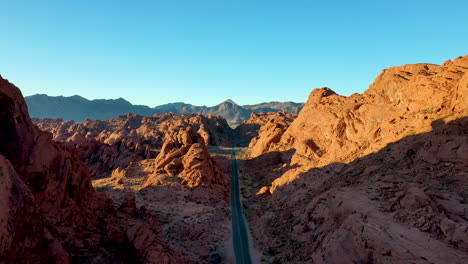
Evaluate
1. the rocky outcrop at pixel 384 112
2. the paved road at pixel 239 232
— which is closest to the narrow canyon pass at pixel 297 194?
the rocky outcrop at pixel 384 112

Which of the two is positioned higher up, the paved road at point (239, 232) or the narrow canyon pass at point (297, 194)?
the narrow canyon pass at point (297, 194)

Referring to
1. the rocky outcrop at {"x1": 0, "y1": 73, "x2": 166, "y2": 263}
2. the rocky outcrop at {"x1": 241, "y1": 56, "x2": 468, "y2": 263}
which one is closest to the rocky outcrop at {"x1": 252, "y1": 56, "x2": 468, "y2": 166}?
the rocky outcrop at {"x1": 241, "y1": 56, "x2": 468, "y2": 263}

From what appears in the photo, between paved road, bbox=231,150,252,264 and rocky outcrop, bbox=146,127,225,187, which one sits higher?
rocky outcrop, bbox=146,127,225,187

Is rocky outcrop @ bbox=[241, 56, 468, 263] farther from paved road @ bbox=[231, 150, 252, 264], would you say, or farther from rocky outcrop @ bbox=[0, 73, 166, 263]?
rocky outcrop @ bbox=[0, 73, 166, 263]

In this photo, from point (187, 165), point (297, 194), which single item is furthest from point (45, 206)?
point (187, 165)

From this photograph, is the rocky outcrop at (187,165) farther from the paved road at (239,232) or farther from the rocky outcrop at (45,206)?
the rocky outcrop at (45,206)

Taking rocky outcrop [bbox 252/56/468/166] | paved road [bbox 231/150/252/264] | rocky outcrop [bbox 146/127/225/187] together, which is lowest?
paved road [bbox 231/150/252/264]

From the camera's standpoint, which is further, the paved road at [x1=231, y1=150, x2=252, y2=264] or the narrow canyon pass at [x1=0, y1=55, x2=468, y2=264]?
the paved road at [x1=231, y1=150, x2=252, y2=264]

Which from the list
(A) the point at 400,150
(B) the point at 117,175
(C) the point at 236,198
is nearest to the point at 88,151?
(B) the point at 117,175

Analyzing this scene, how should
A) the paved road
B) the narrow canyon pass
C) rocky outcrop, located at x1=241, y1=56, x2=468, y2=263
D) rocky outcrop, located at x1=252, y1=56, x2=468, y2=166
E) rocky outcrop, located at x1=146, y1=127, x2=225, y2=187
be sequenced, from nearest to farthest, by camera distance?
the narrow canyon pass → rocky outcrop, located at x1=241, y1=56, x2=468, y2=263 → the paved road → rocky outcrop, located at x1=252, y1=56, x2=468, y2=166 → rocky outcrop, located at x1=146, y1=127, x2=225, y2=187

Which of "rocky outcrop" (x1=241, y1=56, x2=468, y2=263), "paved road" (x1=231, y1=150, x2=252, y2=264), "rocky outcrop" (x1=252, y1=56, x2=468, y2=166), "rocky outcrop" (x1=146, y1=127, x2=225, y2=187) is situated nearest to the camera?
"rocky outcrop" (x1=241, y1=56, x2=468, y2=263)
